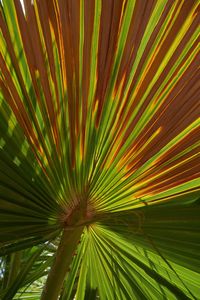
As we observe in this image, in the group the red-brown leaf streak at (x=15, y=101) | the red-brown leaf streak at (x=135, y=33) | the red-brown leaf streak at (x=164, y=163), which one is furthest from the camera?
the red-brown leaf streak at (x=164, y=163)

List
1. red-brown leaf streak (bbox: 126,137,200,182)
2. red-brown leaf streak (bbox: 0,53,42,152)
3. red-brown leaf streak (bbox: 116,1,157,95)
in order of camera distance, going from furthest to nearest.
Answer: red-brown leaf streak (bbox: 126,137,200,182), red-brown leaf streak (bbox: 0,53,42,152), red-brown leaf streak (bbox: 116,1,157,95)

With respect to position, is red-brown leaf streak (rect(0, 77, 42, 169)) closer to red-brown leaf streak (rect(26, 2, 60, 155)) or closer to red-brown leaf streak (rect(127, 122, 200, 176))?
red-brown leaf streak (rect(26, 2, 60, 155))

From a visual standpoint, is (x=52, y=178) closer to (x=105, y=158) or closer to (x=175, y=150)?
(x=105, y=158)

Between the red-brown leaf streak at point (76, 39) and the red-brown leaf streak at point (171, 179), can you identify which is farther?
the red-brown leaf streak at point (171, 179)

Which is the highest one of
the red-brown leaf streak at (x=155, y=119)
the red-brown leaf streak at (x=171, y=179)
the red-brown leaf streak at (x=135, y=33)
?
the red-brown leaf streak at (x=135, y=33)

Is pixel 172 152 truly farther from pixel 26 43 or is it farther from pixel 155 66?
pixel 26 43

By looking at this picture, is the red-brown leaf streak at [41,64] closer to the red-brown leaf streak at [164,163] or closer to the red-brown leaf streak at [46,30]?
the red-brown leaf streak at [46,30]

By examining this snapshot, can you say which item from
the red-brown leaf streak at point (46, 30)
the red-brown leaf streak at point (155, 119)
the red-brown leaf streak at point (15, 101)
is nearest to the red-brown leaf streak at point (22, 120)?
the red-brown leaf streak at point (15, 101)

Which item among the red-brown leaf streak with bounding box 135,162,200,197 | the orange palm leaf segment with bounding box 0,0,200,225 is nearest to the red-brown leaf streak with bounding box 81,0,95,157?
the orange palm leaf segment with bounding box 0,0,200,225

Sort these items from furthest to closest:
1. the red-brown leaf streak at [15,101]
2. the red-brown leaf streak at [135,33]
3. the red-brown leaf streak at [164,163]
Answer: the red-brown leaf streak at [164,163], the red-brown leaf streak at [15,101], the red-brown leaf streak at [135,33]
